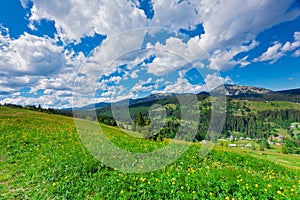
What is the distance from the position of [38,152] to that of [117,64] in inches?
292

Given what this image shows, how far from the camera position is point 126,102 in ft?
42.3

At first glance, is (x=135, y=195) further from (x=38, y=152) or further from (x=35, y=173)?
(x=38, y=152)

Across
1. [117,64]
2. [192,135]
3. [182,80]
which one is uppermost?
[117,64]

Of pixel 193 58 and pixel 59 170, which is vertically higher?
pixel 193 58

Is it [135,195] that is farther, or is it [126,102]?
[126,102]

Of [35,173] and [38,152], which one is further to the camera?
[38,152]

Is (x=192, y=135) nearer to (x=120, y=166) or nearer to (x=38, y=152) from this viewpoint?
(x=120, y=166)

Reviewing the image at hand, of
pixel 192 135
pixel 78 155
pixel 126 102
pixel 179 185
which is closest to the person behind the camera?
pixel 179 185

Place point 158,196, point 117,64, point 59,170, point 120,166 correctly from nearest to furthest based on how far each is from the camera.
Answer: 1. point 158,196
2. point 59,170
3. point 120,166
4. point 117,64

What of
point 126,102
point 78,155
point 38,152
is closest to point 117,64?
point 126,102

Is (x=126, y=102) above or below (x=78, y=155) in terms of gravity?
above

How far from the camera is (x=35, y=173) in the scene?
25.6 feet

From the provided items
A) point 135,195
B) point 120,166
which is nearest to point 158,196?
point 135,195

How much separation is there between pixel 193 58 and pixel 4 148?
14085mm
